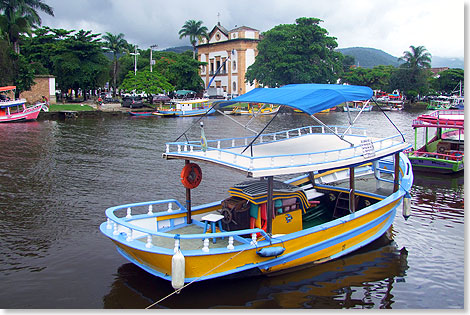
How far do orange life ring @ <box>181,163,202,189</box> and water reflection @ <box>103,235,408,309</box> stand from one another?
7.57 ft

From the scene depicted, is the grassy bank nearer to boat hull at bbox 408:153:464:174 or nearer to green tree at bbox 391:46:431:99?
boat hull at bbox 408:153:464:174

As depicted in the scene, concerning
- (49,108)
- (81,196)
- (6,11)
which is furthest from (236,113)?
(81,196)

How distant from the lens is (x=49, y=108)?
157 ft

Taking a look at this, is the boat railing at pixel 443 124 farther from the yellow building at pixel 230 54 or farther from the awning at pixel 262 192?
the yellow building at pixel 230 54

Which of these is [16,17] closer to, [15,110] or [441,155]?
[15,110]

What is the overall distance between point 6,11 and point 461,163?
50.1 m

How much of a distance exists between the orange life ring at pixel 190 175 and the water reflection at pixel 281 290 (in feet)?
7.57

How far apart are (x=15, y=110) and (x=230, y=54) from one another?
44.1m

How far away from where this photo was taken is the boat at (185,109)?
53.4 meters

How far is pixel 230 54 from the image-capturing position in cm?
7869

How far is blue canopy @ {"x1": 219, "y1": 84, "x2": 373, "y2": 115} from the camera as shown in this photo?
9814 millimetres

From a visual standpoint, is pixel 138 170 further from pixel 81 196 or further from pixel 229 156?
pixel 229 156

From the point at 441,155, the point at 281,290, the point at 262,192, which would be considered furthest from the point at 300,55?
the point at 281,290

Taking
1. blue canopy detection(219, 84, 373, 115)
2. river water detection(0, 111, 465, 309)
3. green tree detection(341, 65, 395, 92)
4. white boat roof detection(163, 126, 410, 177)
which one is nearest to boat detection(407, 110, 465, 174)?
river water detection(0, 111, 465, 309)
